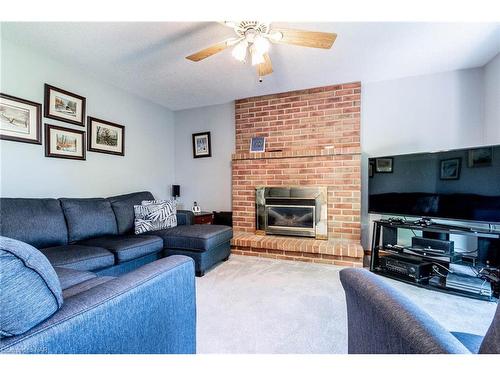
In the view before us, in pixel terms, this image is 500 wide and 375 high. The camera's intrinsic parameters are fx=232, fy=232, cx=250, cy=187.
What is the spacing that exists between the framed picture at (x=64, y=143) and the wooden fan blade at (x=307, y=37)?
2.37 meters

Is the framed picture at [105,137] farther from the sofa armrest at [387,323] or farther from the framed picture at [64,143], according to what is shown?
the sofa armrest at [387,323]

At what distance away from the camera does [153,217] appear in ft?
8.87

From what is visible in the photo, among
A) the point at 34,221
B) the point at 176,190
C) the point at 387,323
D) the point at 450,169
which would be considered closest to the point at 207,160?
the point at 176,190

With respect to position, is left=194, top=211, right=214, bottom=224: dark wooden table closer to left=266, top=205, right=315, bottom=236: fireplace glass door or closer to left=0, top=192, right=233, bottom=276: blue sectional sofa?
left=0, top=192, right=233, bottom=276: blue sectional sofa

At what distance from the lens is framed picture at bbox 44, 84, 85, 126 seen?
2.35 metres

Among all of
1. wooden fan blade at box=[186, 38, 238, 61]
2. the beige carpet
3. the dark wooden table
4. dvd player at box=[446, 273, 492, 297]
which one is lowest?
the beige carpet

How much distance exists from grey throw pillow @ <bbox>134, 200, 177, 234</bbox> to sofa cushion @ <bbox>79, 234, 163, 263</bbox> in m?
0.30

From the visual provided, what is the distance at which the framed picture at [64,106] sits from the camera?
235 cm

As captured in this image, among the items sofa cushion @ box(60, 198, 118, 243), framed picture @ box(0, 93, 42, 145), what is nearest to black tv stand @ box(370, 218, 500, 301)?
sofa cushion @ box(60, 198, 118, 243)

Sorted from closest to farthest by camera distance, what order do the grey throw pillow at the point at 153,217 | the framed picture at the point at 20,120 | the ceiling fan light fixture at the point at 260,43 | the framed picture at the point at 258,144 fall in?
1. the ceiling fan light fixture at the point at 260,43
2. the framed picture at the point at 20,120
3. the grey throw pillow at the point at 153,217
4. the framed picture at the point at 258,144

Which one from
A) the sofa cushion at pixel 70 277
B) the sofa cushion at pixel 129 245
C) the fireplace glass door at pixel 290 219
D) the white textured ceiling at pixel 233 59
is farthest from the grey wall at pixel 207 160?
the sofa cushion at pixel 70 277

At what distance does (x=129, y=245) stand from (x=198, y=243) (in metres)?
0.62
